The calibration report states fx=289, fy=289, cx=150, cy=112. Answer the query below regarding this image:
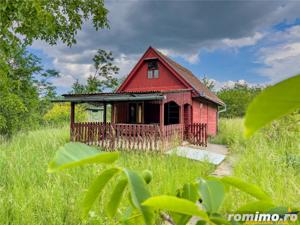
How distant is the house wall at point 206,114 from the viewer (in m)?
15.5

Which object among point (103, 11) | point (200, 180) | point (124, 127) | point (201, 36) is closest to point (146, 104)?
point (201, 36)

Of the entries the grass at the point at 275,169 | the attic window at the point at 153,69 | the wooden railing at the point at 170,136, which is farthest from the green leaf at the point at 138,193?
the attic window at the point at 153,69

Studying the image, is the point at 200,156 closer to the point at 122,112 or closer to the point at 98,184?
the point at 122,112

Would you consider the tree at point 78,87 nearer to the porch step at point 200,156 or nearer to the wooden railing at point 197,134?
the wooden railing at point 197,134

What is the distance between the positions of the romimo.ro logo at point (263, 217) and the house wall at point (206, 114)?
14.6 m

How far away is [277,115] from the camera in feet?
0.75

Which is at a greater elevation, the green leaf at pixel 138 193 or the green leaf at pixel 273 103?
the green leaf at pixel 273 103

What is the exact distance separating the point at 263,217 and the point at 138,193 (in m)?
0.25

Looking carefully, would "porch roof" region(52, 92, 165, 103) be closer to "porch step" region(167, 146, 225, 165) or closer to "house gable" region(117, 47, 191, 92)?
"porch step" region(167, 146, 225, 165)

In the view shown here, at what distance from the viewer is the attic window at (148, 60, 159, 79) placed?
1591 centimetres

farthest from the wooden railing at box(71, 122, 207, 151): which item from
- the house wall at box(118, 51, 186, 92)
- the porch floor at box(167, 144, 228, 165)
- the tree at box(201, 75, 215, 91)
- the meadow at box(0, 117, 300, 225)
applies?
the tree at box(201, 75, 215, 91)

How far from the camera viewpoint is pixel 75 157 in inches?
12.9

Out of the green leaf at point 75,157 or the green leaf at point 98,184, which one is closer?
the green leaf at point 75,157

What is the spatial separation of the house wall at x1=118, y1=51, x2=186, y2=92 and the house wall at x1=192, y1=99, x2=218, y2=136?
1.51 m
